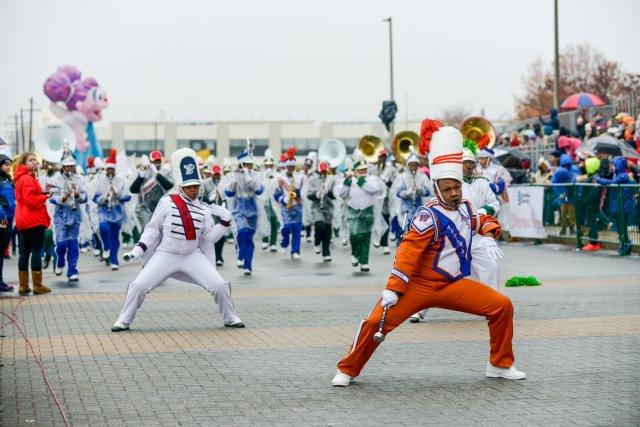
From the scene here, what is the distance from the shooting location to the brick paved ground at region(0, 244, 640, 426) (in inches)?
299

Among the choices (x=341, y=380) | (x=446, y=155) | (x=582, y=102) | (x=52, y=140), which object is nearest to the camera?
(x=341, y=380)

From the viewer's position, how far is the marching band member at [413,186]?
2180 cm

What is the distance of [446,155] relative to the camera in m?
8.73

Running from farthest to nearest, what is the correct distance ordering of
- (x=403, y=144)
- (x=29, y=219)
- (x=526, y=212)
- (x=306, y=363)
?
(x=403, y=144), (x=526, y=212), (x=29, y=219), (x=306, y=363)

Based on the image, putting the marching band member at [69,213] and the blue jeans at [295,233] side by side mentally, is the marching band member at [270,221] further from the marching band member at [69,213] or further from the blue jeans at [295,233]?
the marching band member at [69,213]

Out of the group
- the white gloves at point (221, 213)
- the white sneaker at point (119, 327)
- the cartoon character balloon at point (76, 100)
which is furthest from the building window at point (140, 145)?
the white sneaker at point (119, 327)

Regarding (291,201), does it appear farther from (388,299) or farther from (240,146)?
(240,146)

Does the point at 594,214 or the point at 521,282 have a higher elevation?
the point at 594,214

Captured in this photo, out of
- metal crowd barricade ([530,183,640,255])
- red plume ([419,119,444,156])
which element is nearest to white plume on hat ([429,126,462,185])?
red plume ([419,119,444,156])

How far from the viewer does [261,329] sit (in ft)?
39.2

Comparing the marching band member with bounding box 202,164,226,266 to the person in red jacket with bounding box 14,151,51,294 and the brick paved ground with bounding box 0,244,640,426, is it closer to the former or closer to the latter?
the person in red jacket with bounding box 14,151,51,294

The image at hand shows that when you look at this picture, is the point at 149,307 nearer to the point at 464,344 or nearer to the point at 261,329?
the point at 261,329

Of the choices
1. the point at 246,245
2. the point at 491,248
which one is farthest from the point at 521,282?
the point at 491,248

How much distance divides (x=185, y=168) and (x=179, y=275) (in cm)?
111
